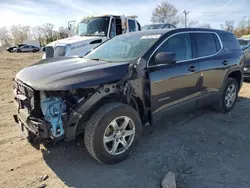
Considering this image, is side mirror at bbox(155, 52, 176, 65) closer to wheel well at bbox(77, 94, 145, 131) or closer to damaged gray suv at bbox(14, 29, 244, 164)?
damaged gray suv at bbox(14, 29, 244, 164)

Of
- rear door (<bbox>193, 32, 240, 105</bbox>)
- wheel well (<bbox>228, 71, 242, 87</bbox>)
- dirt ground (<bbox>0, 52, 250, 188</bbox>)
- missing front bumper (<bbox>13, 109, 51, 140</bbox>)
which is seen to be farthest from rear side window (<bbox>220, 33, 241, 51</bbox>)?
missing front bumper (<bbox>13, 109, 51, 140</bbox>)

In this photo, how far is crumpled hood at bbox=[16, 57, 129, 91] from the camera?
286cm

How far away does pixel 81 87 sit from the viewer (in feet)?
9.43

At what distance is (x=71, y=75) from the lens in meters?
2.99

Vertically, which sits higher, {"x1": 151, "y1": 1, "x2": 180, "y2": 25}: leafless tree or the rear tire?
{"x1": 151, "y1": 1, "x2": 180, "y2": 25}: leafless tree

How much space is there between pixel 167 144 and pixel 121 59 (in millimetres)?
1541

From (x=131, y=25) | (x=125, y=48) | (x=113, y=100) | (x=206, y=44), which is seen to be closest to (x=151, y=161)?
(x=113, y=100)

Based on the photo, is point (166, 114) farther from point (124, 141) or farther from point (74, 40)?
point (74, 40)

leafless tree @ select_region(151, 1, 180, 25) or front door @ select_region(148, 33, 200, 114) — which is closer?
front door @ select_region(148, 33, 200, 114)

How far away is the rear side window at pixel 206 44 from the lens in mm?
4395

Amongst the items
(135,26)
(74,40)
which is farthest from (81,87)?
(135,26)

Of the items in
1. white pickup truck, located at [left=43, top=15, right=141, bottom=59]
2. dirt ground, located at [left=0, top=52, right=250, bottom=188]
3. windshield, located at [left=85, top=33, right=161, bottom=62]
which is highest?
white pickup truck, located at [left=43, top=15, right=141, bottom=59]

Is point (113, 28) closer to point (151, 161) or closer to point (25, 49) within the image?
point (151, 161)

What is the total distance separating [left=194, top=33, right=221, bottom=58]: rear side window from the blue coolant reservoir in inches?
103
